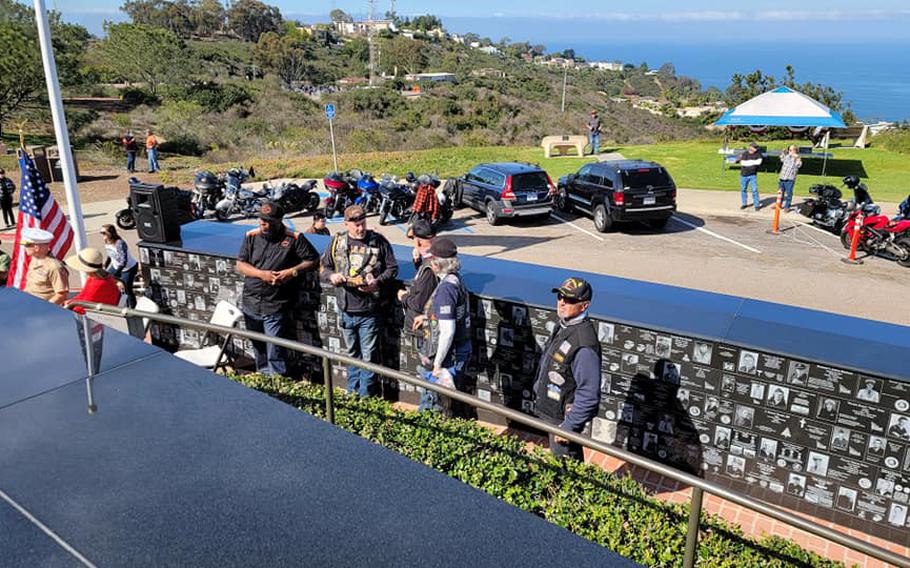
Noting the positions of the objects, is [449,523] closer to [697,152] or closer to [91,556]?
[91,556]

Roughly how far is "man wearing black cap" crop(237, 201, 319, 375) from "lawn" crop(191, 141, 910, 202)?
18.6 m

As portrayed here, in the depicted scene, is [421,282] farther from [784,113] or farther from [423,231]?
[784,113]

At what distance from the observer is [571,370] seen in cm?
490

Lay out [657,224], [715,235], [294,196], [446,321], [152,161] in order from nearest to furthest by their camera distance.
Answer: [446,321] < [715,235] < [657,224] < [294,196] < [152,161]

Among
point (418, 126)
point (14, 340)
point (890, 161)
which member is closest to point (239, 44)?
point (418, 126)

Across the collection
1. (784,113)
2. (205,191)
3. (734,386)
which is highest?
(784,113)

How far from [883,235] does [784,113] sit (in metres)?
10.1

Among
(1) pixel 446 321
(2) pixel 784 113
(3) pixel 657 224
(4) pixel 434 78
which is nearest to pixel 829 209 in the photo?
(3) pixel 657 224

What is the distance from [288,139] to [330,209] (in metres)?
25.7

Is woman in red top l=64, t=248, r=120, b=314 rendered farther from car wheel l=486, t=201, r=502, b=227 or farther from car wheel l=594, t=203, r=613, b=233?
car wheel l=594, t=203, r=613, b=233

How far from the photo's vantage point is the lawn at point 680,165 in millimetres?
23297

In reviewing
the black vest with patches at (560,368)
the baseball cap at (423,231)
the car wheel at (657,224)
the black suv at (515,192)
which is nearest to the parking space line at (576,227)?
the black suv at (515,192)

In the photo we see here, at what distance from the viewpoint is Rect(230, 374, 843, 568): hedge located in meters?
3.69

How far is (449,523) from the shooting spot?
2604mm
